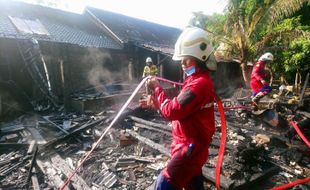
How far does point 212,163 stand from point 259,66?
436 centimetres

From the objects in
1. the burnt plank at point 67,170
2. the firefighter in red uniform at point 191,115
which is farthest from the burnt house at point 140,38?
the firefighter in red uniform at point 191,115

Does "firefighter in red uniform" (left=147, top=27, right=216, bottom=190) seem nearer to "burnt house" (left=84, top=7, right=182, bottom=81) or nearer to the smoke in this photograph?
"burnt house" (left=84, top=7, right=182, bottom=81)

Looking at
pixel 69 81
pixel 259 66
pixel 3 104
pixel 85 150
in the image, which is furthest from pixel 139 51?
pixel 85 150

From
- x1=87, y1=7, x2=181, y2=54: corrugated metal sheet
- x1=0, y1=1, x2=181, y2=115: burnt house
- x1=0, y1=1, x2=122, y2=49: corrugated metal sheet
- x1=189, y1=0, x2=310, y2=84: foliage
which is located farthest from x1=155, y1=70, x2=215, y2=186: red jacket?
x1=87, y1=7, x2=181, y2=54: corrugated metal sheet

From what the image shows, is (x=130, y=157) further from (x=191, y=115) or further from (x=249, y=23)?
(x=249, y=23)

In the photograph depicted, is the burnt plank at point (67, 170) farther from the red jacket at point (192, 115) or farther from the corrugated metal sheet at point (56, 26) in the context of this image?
the corrugated metal sheet at point (56, 26)

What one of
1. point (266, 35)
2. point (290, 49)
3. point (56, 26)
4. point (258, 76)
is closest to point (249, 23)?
point (266, 35)

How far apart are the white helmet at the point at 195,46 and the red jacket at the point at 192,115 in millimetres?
152

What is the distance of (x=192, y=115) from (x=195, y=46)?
672mm

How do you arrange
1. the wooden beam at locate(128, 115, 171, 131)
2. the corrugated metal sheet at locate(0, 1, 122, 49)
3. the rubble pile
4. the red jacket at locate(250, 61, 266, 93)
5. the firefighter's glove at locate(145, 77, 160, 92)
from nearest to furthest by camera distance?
the firefighter's glove at locate(145, 77, 160, 92), the rubble pile, the wooden beam at locate(128, 115, 171, 131), the red jacket at locate(250, 61, 266, 93), the corrugated metal sheet at locate(0, 1, 122, 49)

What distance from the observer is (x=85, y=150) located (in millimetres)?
6586

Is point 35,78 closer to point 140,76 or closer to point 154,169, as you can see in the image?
point 140,76

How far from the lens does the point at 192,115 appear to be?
2.31 meters

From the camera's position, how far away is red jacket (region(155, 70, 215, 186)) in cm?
219
